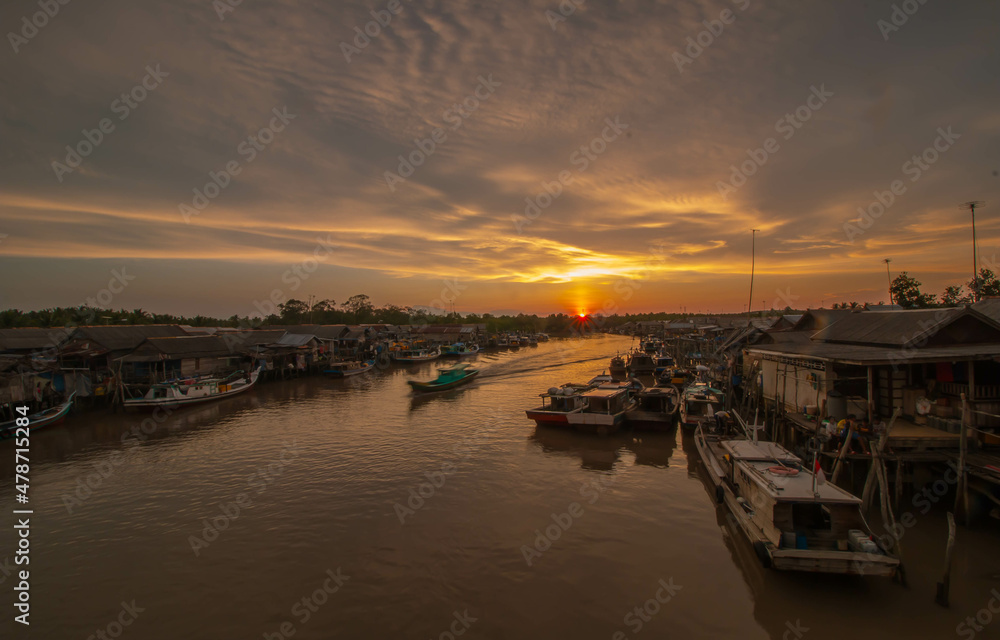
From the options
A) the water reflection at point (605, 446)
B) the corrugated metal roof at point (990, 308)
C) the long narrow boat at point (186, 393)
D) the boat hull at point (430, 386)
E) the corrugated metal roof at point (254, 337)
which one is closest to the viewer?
the corrugated metal roof at point (990, 308)

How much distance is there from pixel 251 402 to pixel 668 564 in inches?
1167

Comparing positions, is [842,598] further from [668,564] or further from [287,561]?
[287,561]

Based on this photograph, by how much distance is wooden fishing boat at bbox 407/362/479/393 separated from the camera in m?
33.9

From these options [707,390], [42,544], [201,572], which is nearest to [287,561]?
[201,572]

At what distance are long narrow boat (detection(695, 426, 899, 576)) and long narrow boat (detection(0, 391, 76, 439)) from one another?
3065cm

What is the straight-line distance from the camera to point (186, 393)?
28.4m

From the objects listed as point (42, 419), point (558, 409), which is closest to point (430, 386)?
point (558, 409)

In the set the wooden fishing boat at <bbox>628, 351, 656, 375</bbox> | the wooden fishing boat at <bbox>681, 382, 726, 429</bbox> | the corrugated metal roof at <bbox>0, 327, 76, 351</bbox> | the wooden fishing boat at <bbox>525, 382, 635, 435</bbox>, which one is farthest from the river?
the wooden fishing boat at <bbox>628, 351, 656, 375</bbox>

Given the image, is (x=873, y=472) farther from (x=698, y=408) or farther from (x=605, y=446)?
(x=698, y=408)

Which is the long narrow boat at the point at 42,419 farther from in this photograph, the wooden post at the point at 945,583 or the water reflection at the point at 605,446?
the wooden post at the point at 945,583

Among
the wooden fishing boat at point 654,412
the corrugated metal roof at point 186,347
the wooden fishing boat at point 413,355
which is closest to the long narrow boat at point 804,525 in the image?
the wooden fishing boat at point 654,412

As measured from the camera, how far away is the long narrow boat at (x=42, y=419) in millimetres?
20781

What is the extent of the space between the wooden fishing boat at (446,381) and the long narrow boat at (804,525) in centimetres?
2596

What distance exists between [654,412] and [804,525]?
1288 cm
